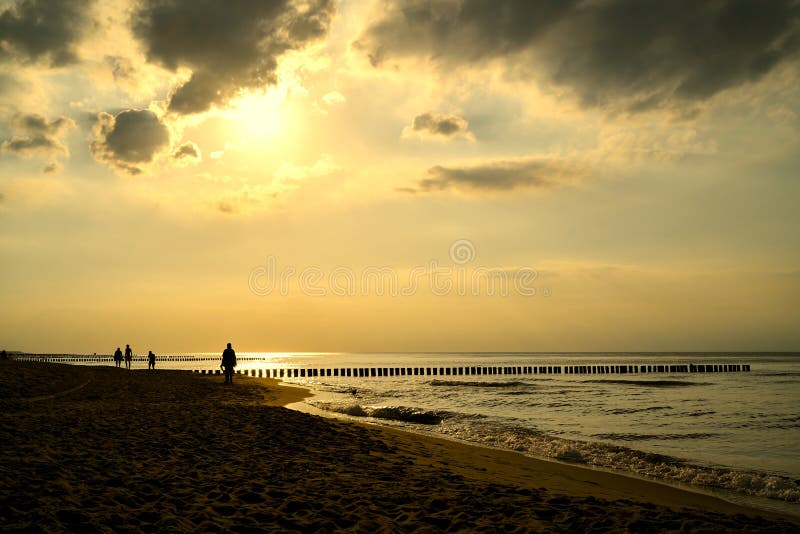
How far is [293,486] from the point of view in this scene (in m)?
7.79

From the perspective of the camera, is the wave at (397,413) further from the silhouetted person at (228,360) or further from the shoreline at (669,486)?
the silhouetted person at (228,360)

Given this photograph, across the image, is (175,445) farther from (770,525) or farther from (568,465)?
(770,525)

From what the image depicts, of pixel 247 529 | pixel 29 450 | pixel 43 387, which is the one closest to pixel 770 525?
pixel 247 529

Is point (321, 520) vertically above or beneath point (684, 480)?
above

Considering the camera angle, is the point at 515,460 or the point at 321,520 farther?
the point at 515,460

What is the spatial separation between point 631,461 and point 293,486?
27.0 ft

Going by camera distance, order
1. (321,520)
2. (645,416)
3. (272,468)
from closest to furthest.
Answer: (321,520) → (272,468) → (645,416)

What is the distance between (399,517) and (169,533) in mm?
2632

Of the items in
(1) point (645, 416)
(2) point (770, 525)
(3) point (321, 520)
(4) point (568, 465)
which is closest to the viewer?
(3) point (321, 520)

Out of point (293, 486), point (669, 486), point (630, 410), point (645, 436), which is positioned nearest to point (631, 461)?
point (669, 486)

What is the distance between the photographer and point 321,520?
20.5 ft

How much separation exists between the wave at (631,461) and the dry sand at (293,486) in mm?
1215

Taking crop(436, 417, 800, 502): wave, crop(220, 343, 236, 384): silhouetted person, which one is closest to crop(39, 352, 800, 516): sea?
crop(436, 417, 800, 502): wave

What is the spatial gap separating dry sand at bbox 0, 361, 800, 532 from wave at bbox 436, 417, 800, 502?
3.99ft
